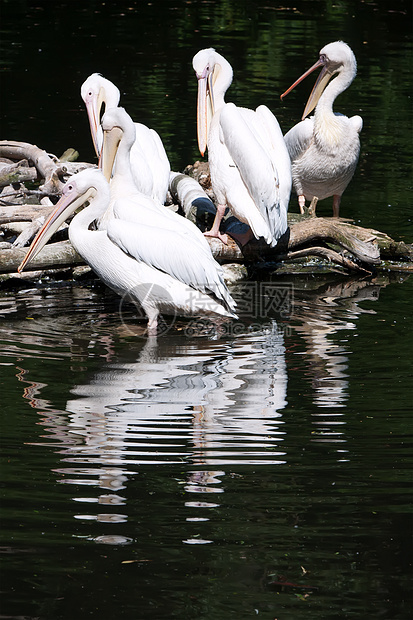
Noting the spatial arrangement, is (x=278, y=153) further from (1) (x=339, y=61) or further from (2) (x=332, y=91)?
(1) (x=339, y=61)

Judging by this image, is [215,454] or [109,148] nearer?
[215,454]

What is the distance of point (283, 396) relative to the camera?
4.46 metres

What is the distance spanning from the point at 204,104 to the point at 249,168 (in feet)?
3.14

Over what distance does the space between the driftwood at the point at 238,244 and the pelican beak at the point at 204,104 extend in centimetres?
36

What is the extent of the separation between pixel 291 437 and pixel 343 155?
3.67 metres

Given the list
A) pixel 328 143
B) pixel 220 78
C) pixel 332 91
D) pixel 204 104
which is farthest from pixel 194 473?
pixel 332 91

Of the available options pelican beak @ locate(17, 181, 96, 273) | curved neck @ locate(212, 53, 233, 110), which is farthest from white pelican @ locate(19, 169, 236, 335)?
curved neck @ locate(212, 53, 233, 110)

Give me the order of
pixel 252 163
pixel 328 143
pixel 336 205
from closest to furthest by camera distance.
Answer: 1. pixel 252 163
2. pixel 328 143
3. pixel 336 205

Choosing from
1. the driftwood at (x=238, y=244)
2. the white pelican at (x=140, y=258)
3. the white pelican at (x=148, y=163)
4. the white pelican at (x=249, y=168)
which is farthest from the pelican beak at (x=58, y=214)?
the white pelican at (x=249, y=168)

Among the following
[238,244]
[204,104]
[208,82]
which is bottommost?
[238,244]

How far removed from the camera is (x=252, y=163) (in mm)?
6035

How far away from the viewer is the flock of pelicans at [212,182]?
17.9 feet

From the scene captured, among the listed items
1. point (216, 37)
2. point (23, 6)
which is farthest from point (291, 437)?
point (23, 6)

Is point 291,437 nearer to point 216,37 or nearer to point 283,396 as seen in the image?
point 283,396
